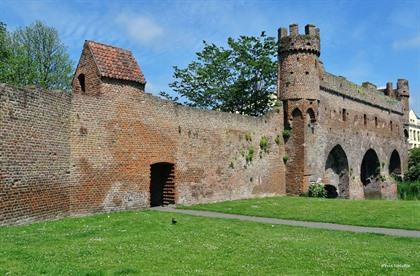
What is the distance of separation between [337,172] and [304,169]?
7621 millimetres

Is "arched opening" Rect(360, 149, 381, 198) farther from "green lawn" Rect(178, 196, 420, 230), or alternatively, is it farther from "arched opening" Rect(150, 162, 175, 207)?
"arched opening" Rect(150, 162, 175, 207)

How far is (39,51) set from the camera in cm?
4622

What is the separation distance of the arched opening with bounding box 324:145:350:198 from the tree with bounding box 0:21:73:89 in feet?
88.0

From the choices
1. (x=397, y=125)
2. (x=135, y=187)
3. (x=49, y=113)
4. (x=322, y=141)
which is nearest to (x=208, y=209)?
(x=135, y=187)

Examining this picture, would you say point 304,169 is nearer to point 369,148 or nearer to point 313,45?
point 313,45

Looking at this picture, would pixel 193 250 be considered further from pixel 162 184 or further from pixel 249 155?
pixel 249 155

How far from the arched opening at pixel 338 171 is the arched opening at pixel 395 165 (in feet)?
44.9

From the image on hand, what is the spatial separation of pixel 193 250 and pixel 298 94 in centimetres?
2064

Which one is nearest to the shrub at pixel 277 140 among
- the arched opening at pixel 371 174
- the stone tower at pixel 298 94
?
the stone tower at pixel 298 94

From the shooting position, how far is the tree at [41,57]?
43.0 m

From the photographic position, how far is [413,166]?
A: 48375mm

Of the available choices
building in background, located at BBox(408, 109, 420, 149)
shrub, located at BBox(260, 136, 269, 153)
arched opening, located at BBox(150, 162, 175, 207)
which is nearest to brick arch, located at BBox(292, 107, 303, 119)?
shrub, located at BBox(260, 136, 269, 153)

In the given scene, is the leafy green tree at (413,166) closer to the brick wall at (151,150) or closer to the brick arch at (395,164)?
the brick arch at (395,164)

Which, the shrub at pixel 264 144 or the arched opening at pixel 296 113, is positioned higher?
the arched opening at pixel 296 113
